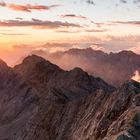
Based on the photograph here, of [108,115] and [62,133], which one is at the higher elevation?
[108,115]

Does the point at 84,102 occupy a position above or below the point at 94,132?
below

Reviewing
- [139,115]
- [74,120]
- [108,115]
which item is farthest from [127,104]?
[74,120]

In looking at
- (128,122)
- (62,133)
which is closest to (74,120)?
(62,133)

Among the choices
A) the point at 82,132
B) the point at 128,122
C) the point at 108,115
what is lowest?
the point at 82,132

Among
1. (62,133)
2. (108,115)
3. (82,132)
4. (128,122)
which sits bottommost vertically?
(62,133)

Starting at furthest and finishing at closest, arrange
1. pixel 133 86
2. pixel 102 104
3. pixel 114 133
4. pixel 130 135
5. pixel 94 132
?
pixel 102 104, pixel 133 86, pixel 94 132, pixel 114 133, pixel 130 135

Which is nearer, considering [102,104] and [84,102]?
[102,104]

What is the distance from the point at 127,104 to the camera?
141000 mm

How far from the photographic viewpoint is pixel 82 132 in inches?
6373

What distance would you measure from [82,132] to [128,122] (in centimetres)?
4925

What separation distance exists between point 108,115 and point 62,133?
53.0 meters

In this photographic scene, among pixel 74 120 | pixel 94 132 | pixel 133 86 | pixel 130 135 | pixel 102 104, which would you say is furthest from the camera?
pixel 74 120

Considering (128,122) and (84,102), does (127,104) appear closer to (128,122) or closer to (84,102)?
(128,122)

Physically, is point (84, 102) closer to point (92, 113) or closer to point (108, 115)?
point (92, 113)
